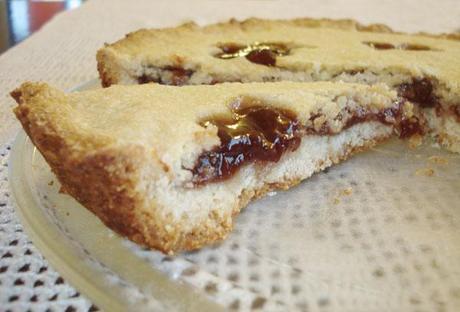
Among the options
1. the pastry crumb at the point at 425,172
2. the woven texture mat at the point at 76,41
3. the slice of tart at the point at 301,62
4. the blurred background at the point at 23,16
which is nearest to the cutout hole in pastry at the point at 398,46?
the slice of tart at the point at 301,62

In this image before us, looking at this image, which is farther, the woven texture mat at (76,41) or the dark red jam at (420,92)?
the dark red jam at (420,92)

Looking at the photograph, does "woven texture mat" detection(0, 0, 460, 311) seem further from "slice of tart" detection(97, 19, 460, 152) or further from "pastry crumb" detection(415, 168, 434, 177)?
"pastry crumb" detection(415, 168, 434, 177)

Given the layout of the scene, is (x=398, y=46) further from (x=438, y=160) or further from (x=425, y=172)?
(x=425, y=172)

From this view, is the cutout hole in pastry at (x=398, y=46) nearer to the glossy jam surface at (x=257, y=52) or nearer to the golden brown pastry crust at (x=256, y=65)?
the golden brown pastry crust at (x=256, y=65)

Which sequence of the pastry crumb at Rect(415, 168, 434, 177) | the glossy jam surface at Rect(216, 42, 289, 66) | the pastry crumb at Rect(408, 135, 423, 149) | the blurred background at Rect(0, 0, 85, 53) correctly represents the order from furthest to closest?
the blurred background at Rect(0, 0, 85, 53), the glossy jam surface at Rect(216, 42, 289, 66), the pastry crumb at Rect(408, 135, 423, 149), the pastry crumb at Rect(415, 168, 434, 177)

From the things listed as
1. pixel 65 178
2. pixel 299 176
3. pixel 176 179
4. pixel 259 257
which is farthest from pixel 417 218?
pixel 65 178

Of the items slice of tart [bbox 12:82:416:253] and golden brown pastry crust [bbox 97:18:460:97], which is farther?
golden brown pastry crust [bbox 97:18:460:97]

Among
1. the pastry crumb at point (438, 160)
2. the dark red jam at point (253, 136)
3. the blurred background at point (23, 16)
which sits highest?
the dark red jam at point (253, 136)

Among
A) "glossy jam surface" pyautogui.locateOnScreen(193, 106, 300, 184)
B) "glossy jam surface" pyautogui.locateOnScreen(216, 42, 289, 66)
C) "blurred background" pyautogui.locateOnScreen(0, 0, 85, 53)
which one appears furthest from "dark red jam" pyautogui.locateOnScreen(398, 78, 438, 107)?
"blurred background" pyautogui.locateOnScreen(0, 0, 85, 53)
